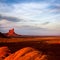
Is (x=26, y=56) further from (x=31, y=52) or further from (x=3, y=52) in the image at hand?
(x=3, y=52)

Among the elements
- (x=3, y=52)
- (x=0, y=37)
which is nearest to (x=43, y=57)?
(x=3, y=52)

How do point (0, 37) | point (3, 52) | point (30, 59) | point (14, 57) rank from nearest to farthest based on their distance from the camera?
point (30, 59) → point (14, 57) → point (3, 52) → point (0, 37)

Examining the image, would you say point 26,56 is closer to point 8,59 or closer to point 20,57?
point 20,57

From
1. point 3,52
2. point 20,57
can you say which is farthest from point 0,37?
point 20,57

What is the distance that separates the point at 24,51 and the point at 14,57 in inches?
36.3

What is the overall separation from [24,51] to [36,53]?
0.86 meters

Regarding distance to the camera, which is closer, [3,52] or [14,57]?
[14,57]

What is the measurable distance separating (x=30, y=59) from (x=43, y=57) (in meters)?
0.90

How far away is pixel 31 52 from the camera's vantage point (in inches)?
543

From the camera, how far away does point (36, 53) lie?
13594mm

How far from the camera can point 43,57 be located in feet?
44.4

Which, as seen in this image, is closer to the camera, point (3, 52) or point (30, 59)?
point (30, 59)

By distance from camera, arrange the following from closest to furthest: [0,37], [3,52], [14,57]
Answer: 1. [14,57]
2. [3,52]
3. [0,37]

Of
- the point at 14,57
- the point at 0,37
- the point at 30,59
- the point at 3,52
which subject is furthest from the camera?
the point at 0,37
